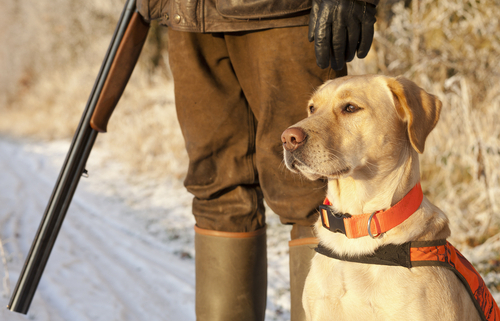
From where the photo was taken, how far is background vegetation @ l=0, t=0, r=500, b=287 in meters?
3.52

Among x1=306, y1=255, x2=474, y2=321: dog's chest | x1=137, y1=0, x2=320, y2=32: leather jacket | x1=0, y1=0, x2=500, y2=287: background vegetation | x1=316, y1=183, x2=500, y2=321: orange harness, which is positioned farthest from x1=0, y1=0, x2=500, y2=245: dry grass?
x1=137, y1=0, x2=320, y2=32: leather jacket

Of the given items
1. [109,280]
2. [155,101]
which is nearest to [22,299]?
[109,280]

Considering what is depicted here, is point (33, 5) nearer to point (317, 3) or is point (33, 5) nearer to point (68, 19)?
point (68, 19)

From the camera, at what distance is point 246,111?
6.11 feet

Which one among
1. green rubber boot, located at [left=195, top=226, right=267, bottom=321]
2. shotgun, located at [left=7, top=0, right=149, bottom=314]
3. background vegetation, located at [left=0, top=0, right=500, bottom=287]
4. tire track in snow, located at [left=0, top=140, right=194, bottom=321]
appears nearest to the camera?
green rubber boot, located at [left=195, top=226, right=267, bottom=321]

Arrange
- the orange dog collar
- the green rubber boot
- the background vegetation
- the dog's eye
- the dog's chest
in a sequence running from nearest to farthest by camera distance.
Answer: the dog's chest, the orange dog collar, the dog's eye, the green rubber boot, the background vegetation

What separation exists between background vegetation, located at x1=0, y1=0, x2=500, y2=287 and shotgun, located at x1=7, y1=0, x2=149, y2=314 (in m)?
2.53

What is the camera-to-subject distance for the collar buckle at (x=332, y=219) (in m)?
1.59

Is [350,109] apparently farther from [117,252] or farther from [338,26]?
[117,252]

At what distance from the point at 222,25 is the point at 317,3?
1.21ft

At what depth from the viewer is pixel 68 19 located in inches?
544

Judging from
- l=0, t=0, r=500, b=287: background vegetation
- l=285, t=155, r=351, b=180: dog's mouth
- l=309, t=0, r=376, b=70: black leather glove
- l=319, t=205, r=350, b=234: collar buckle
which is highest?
l=0, t=0, r=500, b=287: background vegetation

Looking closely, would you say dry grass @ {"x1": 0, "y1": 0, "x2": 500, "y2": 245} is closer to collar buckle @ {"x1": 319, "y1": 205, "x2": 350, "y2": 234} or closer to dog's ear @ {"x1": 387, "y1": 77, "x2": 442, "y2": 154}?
dog's ear @ {"x1": 387, "y1": 77, "x2": 442, "y2": 154}

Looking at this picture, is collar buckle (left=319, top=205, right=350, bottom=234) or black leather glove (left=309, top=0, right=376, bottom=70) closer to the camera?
black leather glove (left=309, top=0, right=376, bottom=70)
